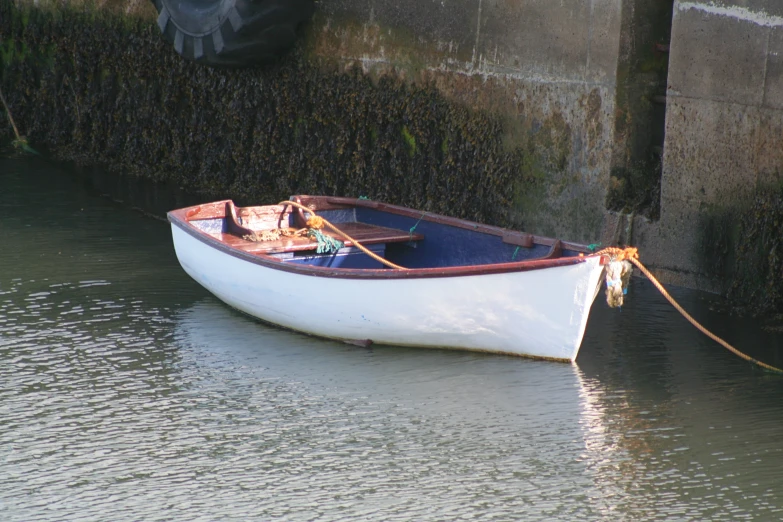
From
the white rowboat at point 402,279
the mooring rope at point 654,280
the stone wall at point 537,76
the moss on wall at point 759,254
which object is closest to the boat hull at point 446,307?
the white rowboat at point 402,279

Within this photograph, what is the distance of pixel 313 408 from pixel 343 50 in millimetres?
4506

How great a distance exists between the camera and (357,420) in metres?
5.55

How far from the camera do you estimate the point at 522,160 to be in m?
8.32

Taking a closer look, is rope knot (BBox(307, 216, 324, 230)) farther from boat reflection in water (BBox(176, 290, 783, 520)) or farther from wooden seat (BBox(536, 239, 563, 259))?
wooden seat (BBox(536, 239, 563, 259))

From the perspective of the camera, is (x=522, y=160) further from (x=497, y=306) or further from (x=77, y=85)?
(x=77, y=85)

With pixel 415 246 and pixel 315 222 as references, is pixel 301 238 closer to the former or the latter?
pixel 315 222

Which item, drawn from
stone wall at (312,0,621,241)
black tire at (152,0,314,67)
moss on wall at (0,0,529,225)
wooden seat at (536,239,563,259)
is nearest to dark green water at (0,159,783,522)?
wooden seat at (536,239,563,259)

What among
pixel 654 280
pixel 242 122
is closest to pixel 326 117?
pixel 242 122

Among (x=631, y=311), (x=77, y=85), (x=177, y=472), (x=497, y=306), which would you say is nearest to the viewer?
(x=177, y=472)

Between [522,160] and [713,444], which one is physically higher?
[522,160]

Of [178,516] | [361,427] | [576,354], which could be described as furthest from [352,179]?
[178,516]

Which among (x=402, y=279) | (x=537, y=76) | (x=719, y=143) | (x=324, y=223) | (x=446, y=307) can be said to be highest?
(x=537, y=76)

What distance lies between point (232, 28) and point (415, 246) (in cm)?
298

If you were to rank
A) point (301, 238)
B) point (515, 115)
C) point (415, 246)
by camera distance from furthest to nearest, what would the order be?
1. point (515, 115)
2. point (415, 246)
3. point (301, 238)
